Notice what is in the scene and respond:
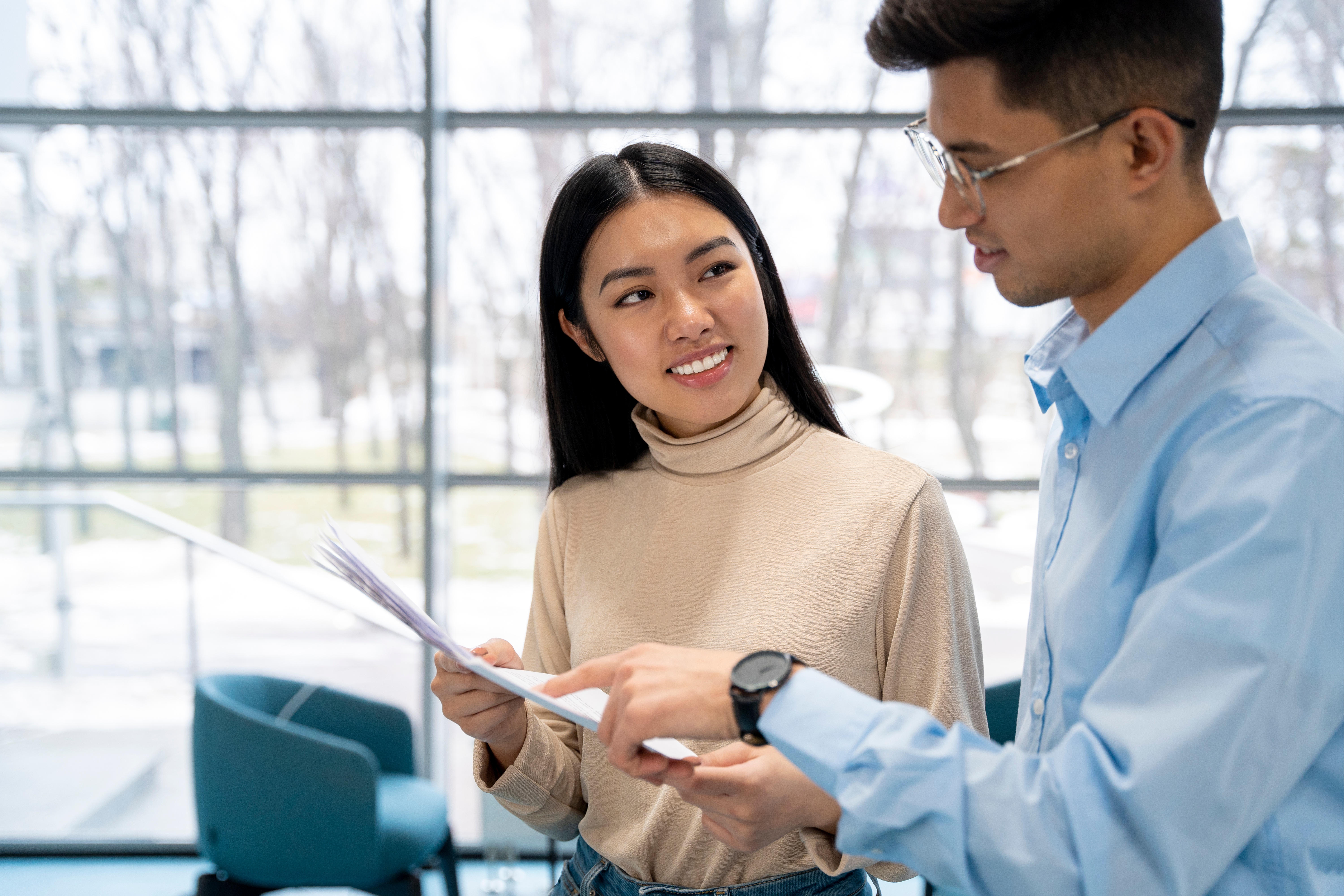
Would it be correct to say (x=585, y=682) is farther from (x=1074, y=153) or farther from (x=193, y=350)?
(x=193, y=350)

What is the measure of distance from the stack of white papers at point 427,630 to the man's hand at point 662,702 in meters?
0.03

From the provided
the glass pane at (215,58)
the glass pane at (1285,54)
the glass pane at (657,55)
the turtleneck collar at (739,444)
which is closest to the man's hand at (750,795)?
the turtleneck collar at (739,444)

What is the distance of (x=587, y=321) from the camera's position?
1508mm

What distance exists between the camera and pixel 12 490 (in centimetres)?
392

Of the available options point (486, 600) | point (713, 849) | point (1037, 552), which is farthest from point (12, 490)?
point (1037, 552)

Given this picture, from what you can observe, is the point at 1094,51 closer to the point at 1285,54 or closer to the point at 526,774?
the point at 526,774

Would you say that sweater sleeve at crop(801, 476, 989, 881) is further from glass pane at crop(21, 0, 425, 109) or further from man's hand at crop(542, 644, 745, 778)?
glass pane at crop(21, 0, 425, 109)

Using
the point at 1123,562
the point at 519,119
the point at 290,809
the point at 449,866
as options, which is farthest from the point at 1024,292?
the point at 519,119

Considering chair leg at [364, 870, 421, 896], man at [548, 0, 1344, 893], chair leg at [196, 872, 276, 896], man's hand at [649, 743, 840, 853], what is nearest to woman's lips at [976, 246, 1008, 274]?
man at [548, 0, 1344, 893]

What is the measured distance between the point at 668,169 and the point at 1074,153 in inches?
25.4

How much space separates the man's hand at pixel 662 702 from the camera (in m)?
0.94

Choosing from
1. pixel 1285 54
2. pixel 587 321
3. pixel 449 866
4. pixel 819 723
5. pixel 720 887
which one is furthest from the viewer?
pixel 1285 54

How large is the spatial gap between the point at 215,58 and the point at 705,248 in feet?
10.8

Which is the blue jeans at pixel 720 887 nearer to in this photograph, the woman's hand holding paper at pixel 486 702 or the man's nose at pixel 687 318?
the woman's hand holding paper at pixel 486 702
